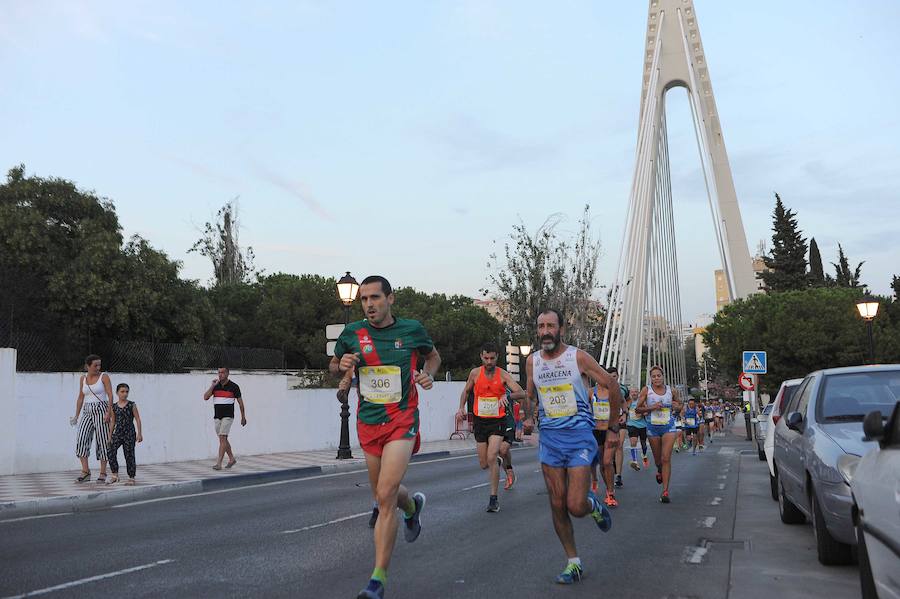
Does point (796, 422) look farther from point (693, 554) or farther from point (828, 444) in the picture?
point (693, 554)

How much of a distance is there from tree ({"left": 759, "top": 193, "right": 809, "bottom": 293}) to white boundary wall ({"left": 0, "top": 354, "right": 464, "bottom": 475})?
198 ft

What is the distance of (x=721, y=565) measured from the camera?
24.7 ft

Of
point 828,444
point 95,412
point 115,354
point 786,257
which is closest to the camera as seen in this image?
point 828,444

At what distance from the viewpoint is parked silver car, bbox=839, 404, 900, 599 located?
4293 millimetres

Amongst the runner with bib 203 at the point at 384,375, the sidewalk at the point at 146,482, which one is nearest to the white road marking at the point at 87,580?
the runner with bib 203 at the point at 384,375

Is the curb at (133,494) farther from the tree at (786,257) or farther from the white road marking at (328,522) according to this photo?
the tree at (786,257)

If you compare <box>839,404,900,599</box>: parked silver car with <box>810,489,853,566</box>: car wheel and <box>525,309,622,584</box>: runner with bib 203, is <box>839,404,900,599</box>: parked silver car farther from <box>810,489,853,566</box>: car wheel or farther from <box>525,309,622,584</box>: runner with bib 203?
<box>525,309,622,584</box>: runner with bib 203

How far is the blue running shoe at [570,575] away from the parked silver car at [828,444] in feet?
6.01

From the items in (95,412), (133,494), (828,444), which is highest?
(95,412)

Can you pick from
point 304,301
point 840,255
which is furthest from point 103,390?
point 840,255

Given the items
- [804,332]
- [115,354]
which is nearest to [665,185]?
[804,332]

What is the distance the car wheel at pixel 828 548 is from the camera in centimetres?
709

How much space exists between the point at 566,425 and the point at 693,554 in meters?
1.96

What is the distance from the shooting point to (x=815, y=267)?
280ft
